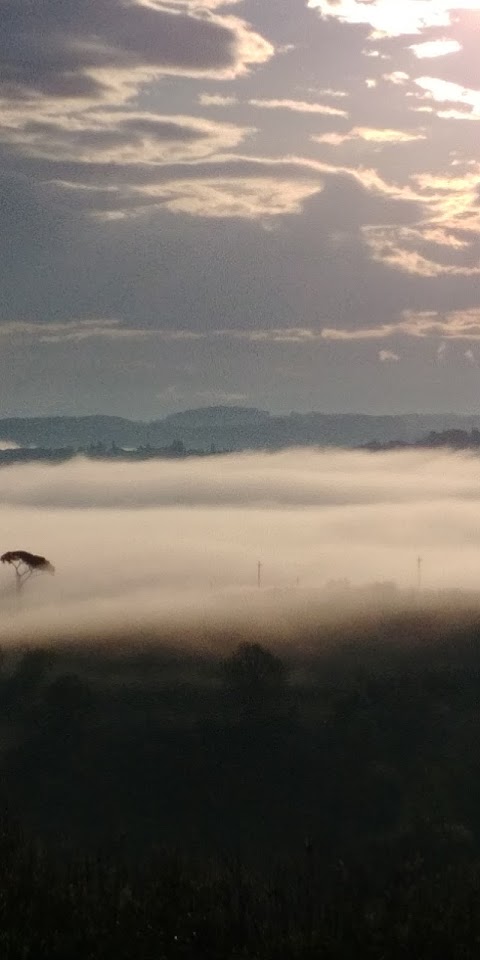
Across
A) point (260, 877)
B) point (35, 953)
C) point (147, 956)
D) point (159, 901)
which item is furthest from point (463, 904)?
point (35, 953)

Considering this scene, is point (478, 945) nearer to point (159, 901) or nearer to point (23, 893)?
point (159, 901)

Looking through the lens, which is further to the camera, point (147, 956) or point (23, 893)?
point (23, 893)

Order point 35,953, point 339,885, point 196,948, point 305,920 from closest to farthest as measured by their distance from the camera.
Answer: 1. point 35,953
2. point 196,948
3. point 305,920
4. point 339,885

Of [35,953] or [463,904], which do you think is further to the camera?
[463,904]

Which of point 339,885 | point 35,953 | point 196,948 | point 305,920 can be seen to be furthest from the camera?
point 339,885

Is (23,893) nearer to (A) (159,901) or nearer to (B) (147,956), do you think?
(A) (159,901)

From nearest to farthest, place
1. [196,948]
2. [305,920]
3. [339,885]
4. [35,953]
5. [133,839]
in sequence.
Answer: [35,953] → [196,948] → [305,920] → [339,885] → [133,839]

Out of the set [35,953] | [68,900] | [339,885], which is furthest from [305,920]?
[35,953]

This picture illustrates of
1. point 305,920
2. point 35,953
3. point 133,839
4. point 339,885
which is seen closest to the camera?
point 35,953
